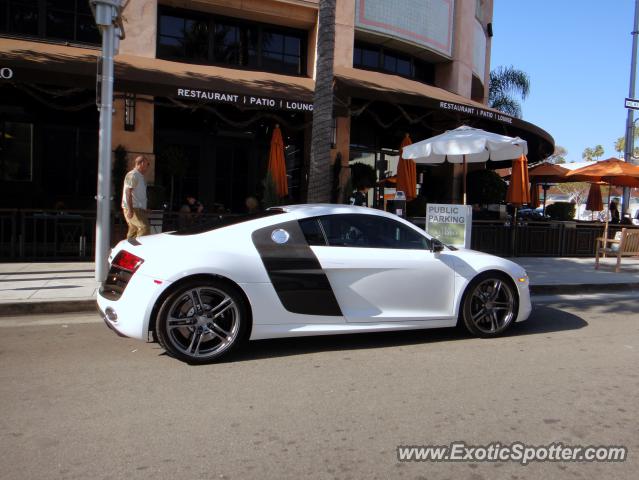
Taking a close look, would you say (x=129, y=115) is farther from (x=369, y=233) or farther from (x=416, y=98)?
(x=369, y=233)

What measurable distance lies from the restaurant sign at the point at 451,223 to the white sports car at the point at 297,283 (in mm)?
3201

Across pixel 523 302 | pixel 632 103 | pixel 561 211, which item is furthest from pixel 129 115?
pixel 561 211

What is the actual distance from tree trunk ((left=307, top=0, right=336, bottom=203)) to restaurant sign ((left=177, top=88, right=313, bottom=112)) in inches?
83.0

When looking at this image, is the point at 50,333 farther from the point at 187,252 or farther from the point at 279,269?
the point at 279,269

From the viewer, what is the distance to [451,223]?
9320mm

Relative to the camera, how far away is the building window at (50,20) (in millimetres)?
12125

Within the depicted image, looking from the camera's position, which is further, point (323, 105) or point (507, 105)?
point (507, 105)

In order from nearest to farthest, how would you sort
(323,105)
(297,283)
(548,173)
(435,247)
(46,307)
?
(297,283) → (435,247) → (46,307) → (323,105) → (548,173)

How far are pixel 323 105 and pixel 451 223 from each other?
118 inches

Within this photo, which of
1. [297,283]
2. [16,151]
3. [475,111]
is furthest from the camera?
[475,111]

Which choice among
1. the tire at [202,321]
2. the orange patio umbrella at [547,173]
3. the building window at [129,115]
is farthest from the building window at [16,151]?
the orange patio umbrella at [547,173]

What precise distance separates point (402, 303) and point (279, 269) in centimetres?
136

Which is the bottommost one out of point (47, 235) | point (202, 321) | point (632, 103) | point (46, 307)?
point (46, 307)

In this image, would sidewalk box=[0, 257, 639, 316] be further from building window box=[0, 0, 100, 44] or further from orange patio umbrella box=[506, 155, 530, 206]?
building window box=[0, 0, 100, 44]
